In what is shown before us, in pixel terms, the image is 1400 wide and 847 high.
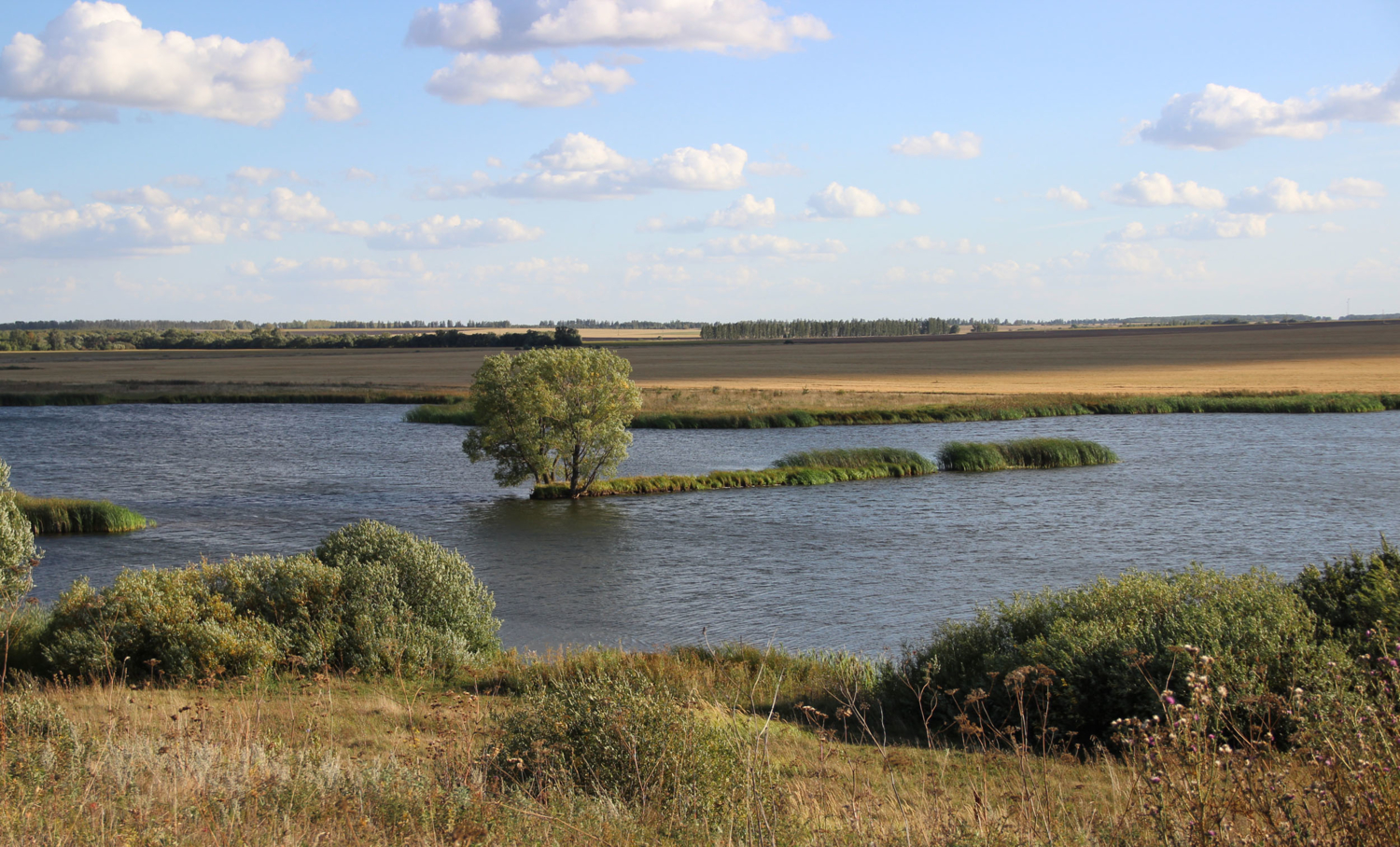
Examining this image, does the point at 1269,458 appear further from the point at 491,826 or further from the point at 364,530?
the point at 491,826

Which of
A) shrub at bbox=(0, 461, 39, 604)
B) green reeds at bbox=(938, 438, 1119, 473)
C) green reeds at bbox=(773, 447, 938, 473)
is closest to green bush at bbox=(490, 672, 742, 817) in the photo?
shrub at bbox=(0, 461, 39, 604)

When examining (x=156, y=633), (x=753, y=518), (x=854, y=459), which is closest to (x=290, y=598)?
(x=156, y=633)

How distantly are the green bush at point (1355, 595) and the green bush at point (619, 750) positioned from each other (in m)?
8.38

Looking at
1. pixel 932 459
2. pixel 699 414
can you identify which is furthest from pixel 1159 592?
pixel 699 414

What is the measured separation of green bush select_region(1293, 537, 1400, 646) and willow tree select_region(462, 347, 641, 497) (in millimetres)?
24088

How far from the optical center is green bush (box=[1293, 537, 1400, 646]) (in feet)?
38.9

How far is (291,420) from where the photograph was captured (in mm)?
59375

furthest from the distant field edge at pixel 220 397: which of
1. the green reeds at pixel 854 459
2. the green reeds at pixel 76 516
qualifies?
the green reeds at pixel 76 516

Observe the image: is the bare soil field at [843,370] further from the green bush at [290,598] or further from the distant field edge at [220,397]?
the green bush at [290,598]

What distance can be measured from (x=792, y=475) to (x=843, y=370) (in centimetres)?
6084

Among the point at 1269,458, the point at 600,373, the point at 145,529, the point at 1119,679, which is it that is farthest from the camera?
the point at 1269,458

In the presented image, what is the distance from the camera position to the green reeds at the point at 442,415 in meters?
58.2

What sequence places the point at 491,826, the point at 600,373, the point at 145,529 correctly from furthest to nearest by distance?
the point at 600,373 < the point at 145,529 < the point at 491,826

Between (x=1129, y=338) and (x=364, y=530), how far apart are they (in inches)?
6035
